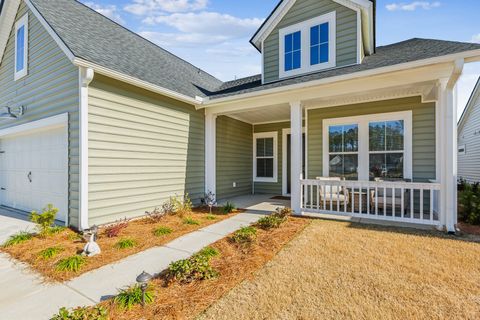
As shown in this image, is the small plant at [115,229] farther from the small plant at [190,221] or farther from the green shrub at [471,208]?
the green shrub at [471,208]

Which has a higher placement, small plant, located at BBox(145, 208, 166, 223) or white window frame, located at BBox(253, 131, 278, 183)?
white window frame, located at BBox(253, 131, 278, 183)

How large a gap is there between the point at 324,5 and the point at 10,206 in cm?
1103

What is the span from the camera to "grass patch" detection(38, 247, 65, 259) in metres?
3.40

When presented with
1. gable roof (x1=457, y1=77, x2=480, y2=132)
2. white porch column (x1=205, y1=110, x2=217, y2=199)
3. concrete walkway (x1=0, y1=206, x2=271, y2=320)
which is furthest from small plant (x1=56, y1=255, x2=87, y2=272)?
gable roof (x1=457, y1=77, x2=480, y2=132)

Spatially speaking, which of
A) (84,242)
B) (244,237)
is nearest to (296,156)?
(244,237)

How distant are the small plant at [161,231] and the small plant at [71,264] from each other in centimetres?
133

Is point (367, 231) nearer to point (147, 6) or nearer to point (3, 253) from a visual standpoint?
point (3, 253)

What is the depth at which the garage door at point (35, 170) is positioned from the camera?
5154 mm

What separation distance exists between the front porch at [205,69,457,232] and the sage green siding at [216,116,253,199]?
4 cm

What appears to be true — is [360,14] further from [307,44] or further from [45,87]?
[45,87]

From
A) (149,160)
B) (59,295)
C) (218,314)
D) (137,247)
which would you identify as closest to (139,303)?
(218,314)

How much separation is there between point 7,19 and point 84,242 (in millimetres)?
6999

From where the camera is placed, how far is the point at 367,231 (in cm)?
450

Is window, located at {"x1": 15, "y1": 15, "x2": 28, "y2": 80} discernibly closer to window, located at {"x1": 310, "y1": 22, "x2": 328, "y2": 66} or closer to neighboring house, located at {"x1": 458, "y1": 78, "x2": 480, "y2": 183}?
window, located at {"x1": 310, "y1": 22, "x2": 328, "y2": 66}
